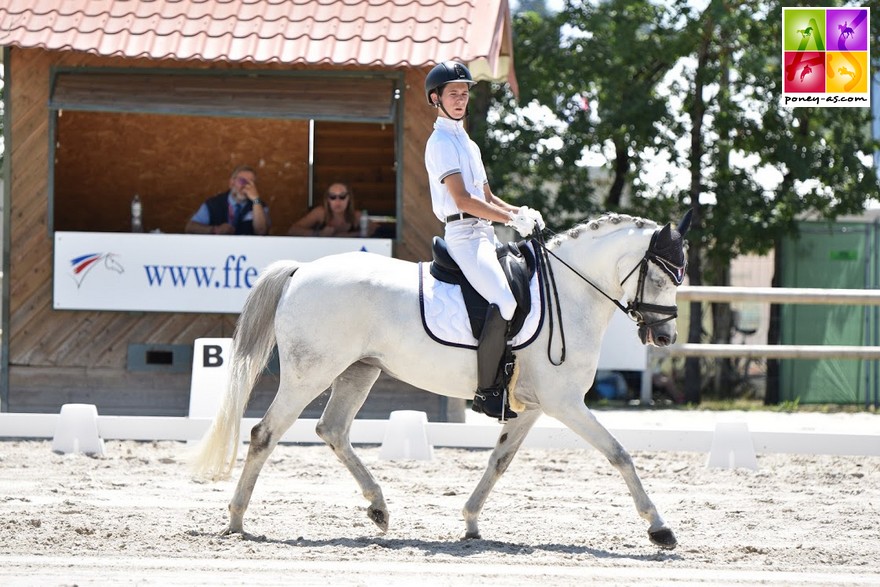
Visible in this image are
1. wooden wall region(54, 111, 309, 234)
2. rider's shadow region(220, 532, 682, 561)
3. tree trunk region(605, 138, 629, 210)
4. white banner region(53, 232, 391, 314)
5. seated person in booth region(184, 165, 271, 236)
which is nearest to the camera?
rider's shadow region(220, 532, 682, 561)

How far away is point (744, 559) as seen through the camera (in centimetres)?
582

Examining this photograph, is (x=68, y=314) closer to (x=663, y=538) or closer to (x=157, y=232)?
(x=157, y=232)

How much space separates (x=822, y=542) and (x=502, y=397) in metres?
1.82

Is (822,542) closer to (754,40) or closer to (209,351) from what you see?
(209,351)

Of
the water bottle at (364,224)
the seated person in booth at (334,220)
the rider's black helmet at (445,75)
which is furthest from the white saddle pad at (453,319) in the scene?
the seated person in booth at (334,220)

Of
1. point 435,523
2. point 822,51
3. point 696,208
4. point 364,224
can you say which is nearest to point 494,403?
point 435,523

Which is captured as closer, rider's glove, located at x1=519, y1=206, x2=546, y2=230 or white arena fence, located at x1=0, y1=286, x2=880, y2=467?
rider's glove, located at x1=519, y1=206, x2=546, y2=230

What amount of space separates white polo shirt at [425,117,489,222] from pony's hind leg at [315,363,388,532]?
1.05 metres

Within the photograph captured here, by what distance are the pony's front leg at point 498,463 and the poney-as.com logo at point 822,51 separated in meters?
9.35

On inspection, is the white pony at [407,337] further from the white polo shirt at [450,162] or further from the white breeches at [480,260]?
the white polo shirt at [450,162]

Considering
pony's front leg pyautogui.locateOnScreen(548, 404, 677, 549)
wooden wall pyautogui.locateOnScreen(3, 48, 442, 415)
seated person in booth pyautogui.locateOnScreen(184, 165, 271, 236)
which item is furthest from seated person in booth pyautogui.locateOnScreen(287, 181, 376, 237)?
pony's front leg pyautogui.locateOnScreen(548, 404, 677, 549)

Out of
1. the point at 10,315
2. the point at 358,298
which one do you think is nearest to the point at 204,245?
the point at 10,315

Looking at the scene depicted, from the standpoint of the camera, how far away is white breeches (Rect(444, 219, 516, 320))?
6301 mm

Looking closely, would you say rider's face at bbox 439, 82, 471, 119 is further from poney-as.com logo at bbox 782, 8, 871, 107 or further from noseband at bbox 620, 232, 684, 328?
poney-as.com logo at bbox 782, 8, 871, 107
